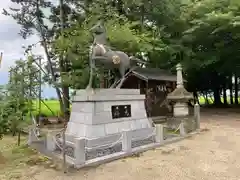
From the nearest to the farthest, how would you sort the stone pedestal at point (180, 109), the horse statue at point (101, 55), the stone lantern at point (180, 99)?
the horse statue at point (101, 55) < the stone lantern at point (180, 99) < the stone pedestal at point (180, 109)

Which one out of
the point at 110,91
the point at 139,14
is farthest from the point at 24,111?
the point at 139,14

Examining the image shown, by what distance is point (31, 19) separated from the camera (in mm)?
17875

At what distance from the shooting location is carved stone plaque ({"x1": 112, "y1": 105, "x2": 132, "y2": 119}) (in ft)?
25.4

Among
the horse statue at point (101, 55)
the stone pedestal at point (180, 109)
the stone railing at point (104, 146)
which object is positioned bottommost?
the stone railing at point (104, 146)

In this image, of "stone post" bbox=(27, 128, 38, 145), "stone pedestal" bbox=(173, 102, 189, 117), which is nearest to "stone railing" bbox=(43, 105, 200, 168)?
"stone post" bbox=(27, 128, 38, 145)

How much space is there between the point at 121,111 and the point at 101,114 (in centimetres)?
93

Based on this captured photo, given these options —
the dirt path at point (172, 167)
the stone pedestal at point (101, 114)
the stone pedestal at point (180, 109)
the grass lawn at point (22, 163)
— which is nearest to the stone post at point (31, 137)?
the grass lawn at point (22, 163)

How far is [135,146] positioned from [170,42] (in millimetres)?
13197

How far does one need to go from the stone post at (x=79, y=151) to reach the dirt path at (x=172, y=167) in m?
0.26

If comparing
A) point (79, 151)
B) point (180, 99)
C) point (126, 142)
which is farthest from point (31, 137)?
point (180, 99)

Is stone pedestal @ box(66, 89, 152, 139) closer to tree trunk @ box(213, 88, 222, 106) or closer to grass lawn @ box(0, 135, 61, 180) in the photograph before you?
grass lawn @ box(0, 135, 61, 180)

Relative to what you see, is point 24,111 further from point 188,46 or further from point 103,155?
point 188,46

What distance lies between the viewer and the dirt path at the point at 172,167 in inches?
200

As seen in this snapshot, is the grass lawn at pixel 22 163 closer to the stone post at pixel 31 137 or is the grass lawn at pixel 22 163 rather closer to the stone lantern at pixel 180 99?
the stone post at pixel 31 137
